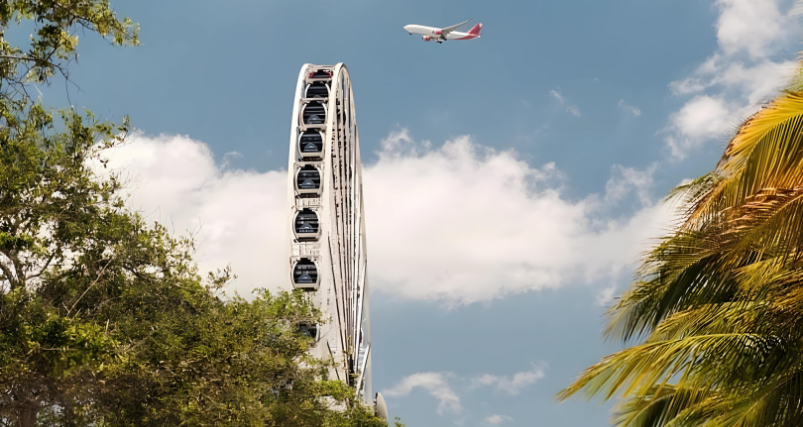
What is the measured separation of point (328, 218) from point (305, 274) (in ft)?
13.3

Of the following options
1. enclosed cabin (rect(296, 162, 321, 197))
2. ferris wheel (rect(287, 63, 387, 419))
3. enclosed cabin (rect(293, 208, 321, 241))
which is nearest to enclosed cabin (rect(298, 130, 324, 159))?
ferris wheel (rect(287, 63, 387, 419))

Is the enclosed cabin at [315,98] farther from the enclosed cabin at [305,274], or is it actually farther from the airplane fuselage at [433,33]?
the airplane fuselage at [433,33]

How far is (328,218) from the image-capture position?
142 ft

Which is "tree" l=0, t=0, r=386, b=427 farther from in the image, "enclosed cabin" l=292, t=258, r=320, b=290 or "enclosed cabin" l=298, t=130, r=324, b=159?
"enclosed cabin" l=298, t=130, r=324, b=159

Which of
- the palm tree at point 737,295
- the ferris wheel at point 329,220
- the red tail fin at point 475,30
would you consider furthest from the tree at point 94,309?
the red tail fin at point 475,30

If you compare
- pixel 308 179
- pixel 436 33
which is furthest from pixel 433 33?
pixel 308 179

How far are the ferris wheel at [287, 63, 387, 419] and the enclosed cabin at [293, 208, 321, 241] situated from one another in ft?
0.06

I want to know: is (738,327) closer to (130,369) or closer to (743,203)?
(743,203)

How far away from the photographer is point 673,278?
284 inches

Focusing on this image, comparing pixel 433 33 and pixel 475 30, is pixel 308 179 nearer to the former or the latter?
pixel 433 33

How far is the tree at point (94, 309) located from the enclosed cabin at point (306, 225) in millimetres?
20106

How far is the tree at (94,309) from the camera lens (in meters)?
12.4

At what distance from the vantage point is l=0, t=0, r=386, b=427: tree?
488 inches

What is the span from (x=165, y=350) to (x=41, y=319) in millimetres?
4414
